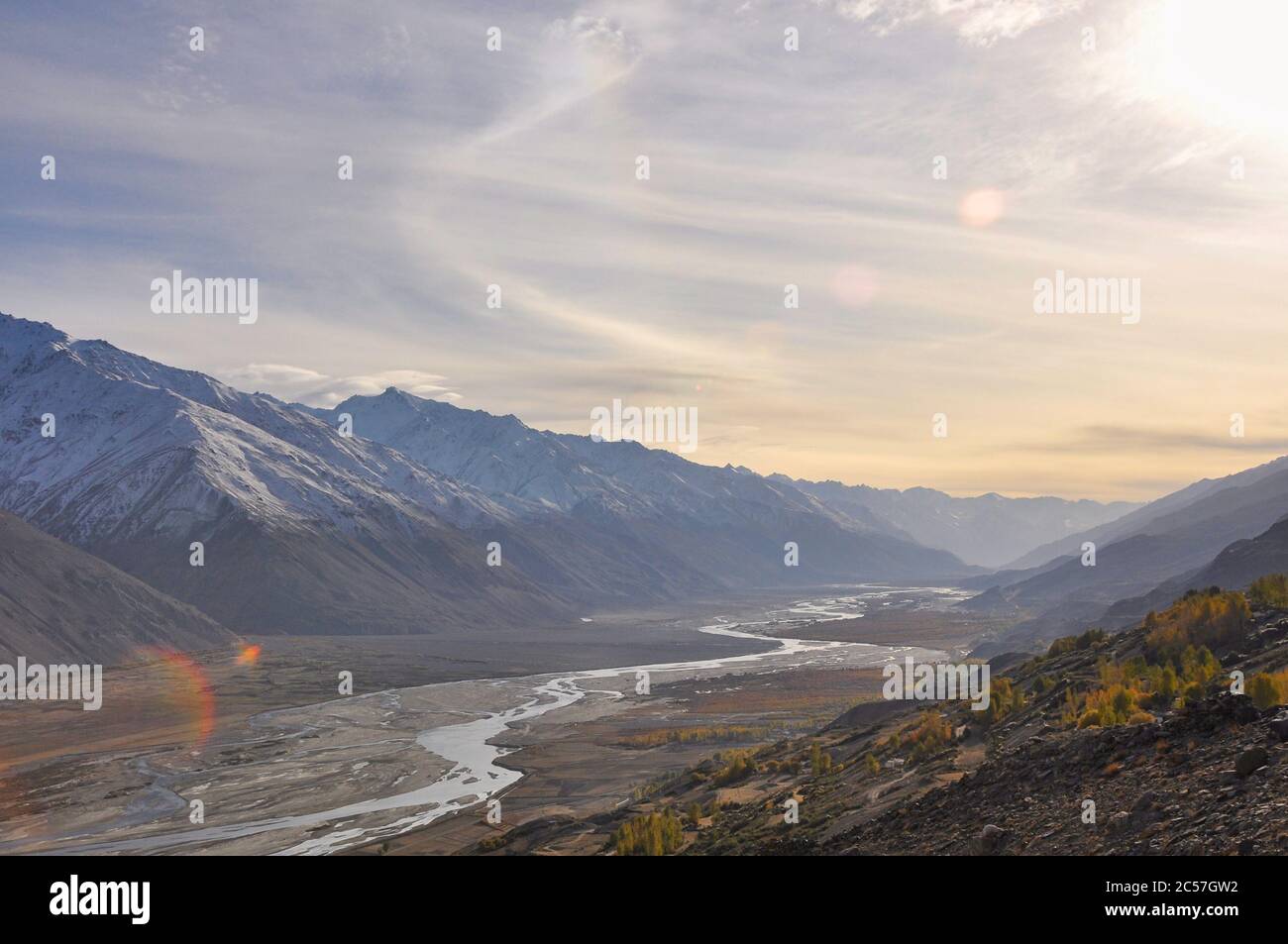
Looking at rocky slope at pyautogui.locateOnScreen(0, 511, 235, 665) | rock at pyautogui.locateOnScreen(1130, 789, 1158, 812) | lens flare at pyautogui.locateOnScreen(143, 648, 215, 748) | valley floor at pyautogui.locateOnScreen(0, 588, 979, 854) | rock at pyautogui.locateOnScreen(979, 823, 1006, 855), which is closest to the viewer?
rock at pyautogui.locateOnScreen(1130, 789, 1158, 812)

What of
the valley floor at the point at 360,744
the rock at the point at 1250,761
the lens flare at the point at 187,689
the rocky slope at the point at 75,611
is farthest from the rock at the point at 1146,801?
the rocky slope at the point at 75,611

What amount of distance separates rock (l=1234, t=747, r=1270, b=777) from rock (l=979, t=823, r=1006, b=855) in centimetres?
420

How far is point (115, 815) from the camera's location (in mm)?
61375

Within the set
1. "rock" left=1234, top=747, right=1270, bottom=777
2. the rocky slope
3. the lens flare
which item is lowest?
the lens flare

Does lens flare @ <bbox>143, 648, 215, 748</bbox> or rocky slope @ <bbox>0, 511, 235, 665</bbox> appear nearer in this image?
lens flare @ <bbox>143, 648, 215, 748</bbox>

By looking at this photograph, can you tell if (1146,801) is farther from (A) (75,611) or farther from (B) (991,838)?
(A) (75,611)

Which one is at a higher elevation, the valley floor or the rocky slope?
the rocky slope

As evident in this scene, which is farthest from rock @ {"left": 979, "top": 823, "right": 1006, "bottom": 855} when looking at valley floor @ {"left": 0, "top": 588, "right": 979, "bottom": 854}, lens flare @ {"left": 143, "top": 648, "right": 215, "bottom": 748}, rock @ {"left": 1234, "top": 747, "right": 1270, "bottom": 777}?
lens flare @ {"left": 143, "top": 648, "right": 215, "bottom": 748}

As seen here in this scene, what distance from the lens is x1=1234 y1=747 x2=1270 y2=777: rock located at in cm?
1430

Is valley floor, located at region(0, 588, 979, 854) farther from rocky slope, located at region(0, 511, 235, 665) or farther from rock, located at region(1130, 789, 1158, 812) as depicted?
rock, located at region(1130, 789, 1158, 812)

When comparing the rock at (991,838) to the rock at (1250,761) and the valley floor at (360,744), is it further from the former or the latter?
the valley floor at (360,744)

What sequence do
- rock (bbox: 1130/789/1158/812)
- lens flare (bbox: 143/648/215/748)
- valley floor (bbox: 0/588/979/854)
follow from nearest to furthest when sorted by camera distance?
rock (bbox: 1130/789/1158/812) → valley floor (bbox: 0/588/979/854) → lens flare (bbox: 143/648/215/748)

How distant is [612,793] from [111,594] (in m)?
131
